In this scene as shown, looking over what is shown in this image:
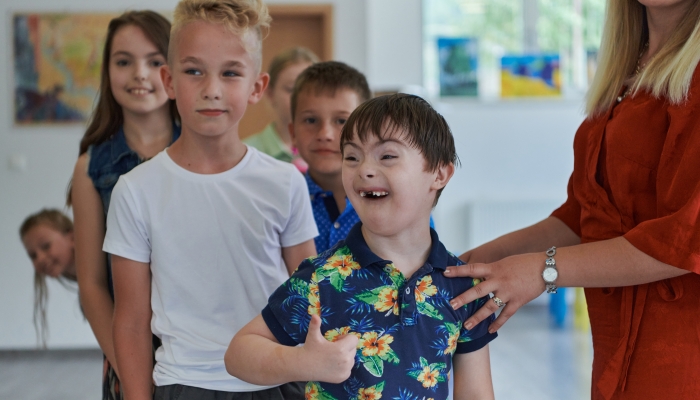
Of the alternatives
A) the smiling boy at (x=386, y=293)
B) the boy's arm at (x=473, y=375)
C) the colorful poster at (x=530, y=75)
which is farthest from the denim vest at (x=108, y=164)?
the colorful poster at (x=530, y=75)

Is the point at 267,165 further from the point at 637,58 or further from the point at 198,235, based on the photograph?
the point at 637,58

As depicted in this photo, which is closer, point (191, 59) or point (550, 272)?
point (550, 272)

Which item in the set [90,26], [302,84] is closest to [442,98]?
[90,26]

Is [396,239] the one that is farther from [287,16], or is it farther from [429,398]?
[287,16]

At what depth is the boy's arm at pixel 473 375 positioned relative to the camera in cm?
131

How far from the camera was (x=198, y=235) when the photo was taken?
1525 mm

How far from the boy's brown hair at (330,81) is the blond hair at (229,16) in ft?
1.47

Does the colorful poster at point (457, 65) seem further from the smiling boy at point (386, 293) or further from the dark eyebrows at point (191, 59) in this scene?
the smiling boy at point (386, 293)

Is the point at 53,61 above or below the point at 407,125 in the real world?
above

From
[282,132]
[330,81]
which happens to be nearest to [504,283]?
[330,81]

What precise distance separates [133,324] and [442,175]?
76 centimetres

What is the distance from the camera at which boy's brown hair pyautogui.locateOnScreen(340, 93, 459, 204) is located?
→ 1271 mm

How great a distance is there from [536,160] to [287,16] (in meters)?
2.73

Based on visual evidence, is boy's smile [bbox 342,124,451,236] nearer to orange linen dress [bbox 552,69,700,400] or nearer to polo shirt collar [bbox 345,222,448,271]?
polo shirt collar [bbox 345,222,448,271]
